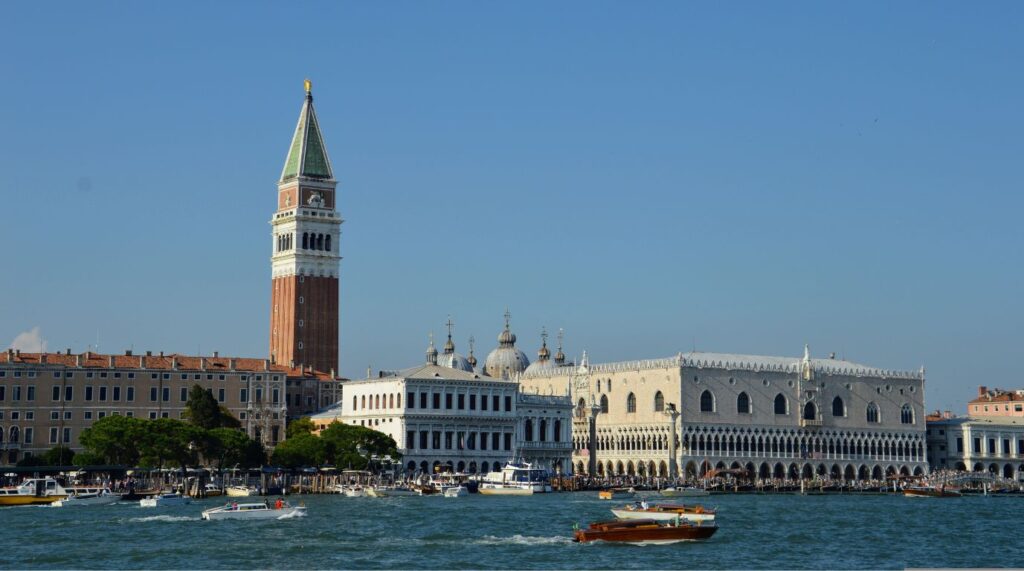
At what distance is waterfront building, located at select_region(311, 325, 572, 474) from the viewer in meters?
105

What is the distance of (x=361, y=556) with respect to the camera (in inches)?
1907

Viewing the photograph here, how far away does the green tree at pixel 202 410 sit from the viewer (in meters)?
101

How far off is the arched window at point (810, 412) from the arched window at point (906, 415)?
900 centimetres

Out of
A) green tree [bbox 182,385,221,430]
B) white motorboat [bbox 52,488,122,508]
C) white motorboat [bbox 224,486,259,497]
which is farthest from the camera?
green tree [bbox 182,385,221,430]

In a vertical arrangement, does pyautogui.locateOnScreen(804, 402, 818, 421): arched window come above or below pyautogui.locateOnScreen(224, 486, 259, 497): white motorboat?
above

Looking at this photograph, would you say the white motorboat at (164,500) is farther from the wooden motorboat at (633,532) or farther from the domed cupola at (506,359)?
the domed cupola at (506,359)

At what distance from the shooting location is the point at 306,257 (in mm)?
128750

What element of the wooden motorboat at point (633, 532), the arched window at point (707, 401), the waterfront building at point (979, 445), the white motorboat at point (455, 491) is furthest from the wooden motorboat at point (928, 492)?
the wooden motorboat at point (633, 532)

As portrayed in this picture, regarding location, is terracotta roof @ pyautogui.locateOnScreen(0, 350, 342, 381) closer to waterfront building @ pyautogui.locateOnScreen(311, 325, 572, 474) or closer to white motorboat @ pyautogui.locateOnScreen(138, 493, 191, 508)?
waterfront building @ pyautogui.locateOnScreen(311, 325, 572, 474)

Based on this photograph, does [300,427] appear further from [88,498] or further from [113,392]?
[88,498]

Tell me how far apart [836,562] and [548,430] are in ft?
209

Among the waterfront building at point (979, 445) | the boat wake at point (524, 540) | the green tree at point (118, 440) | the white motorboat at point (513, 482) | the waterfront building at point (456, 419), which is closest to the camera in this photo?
the boat wake at point (524, 540)

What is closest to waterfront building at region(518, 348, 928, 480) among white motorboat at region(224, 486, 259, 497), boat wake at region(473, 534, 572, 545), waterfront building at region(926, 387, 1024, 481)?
waterfront building at region(926, 387, 1024, 481)

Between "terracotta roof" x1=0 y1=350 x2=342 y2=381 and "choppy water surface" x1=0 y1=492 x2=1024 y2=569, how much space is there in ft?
94.0
